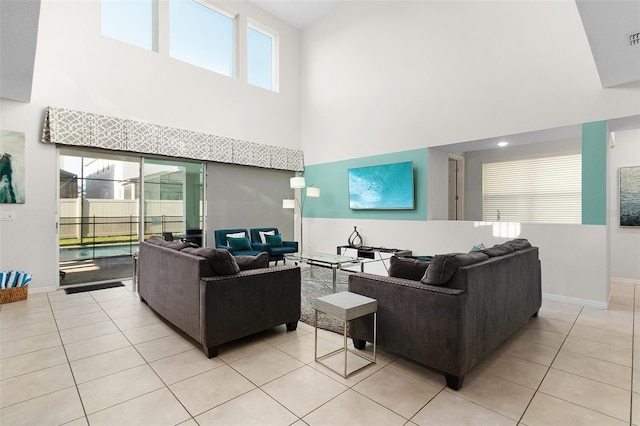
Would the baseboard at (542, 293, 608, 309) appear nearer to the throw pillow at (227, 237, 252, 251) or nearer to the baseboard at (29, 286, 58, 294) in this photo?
the throw pillow at (227, 237, 252, 251)

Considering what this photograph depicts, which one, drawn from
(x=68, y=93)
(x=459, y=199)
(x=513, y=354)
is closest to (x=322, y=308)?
(x=513, y=354)

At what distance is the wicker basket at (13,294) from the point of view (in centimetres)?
411

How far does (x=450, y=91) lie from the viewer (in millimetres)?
5559

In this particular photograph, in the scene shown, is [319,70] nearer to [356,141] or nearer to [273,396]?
[356,141]

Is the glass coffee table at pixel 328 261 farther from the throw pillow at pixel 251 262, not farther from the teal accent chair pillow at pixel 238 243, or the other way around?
the throw pillow at pixel 251 262

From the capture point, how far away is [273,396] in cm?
209

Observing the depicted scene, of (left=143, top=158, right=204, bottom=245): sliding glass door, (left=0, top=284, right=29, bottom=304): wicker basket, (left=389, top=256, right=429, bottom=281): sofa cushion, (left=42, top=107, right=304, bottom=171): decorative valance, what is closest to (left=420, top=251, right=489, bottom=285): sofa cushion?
(left=389, top=256, right=429, bottom=281): sofa cushion

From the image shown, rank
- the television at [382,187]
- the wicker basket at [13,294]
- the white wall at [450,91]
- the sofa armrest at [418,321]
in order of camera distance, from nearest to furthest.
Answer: the sofa armrest at [418,321] < the wicker basket at [13,294] < the white wall at [450,91] < the television at [382,187]

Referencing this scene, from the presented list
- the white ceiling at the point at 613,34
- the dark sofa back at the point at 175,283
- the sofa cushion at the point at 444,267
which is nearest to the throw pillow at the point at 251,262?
the dark sofa back at the point at 175,283

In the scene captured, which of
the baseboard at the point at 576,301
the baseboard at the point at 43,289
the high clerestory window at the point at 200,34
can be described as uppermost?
the high clerestory window at the point at 200,34

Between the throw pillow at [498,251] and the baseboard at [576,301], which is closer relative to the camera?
the throw pillow at [498,251]

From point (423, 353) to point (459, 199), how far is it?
6.05 m

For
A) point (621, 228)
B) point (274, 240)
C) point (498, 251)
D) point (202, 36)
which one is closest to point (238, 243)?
point (274, 240)

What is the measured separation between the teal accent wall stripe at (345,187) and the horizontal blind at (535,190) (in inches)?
69.4
